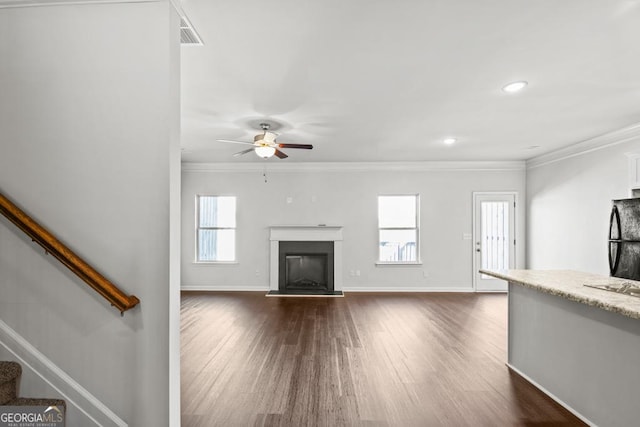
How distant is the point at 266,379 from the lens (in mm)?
3061

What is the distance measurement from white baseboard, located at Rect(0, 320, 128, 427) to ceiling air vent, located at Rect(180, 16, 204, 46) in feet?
6.78

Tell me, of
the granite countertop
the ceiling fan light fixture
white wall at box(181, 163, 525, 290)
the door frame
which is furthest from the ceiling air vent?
the door frame

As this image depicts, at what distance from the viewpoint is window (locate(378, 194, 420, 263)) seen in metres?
7.35

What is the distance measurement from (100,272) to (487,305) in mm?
6070

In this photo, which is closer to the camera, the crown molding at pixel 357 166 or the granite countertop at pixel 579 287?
the granite countertop at pixel 579 287

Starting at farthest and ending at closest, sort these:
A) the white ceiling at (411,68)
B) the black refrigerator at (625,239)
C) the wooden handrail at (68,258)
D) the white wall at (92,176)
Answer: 1. the black refrigerator at (625,239)
2. the white ceiling at (411,68)
3. the white wall at (92,176)
4. the wooden handrail at (68,258)

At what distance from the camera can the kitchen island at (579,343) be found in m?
2.12

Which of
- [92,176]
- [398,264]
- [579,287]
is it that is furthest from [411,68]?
[398,264]

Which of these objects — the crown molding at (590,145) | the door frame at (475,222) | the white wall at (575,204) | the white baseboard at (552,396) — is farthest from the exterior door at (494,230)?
the white baseboard at (552,396)

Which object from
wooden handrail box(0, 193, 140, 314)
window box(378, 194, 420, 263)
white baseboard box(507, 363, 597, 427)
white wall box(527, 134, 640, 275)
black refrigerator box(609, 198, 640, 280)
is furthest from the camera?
window box(378, 194, 420, 263)

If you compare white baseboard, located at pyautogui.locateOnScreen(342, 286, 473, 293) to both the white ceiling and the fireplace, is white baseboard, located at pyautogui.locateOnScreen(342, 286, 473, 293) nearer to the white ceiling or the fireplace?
the fireplace

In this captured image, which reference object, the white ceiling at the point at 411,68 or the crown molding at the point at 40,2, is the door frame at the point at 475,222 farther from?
the crown molding at the point at 40,2

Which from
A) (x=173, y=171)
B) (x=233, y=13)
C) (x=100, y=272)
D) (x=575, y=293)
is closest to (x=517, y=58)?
(x=575, y=293)

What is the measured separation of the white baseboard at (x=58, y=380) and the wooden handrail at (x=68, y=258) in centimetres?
53
